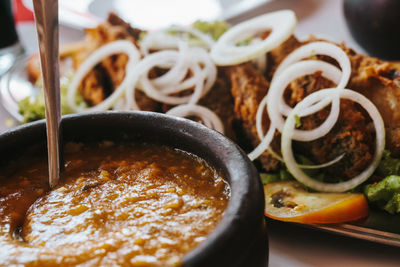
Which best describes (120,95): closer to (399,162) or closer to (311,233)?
(311,233)

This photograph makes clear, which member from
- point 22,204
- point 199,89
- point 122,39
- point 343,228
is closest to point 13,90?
point 122,39

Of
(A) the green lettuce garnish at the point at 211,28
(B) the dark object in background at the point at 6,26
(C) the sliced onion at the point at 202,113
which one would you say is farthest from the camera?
(B) the dark object in background at the point at 6,26

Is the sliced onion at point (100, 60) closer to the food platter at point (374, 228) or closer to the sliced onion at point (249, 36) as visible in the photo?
the sliced onion at point (249, 36)

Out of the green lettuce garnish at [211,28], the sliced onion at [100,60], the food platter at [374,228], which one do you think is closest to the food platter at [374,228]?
the food platter at [374,228]

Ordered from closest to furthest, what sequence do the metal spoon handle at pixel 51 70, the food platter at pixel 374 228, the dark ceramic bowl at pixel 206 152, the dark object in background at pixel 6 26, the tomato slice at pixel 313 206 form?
the dark ceramic bowl at pixel 206 152 < the metal spoon handle at pixel 51 70 < the food platter at pixel 374 228 < the tomato slice at pixel 313 206 < the dark object in background at pixel 6 26

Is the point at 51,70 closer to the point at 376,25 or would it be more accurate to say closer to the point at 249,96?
the point at 249,96
